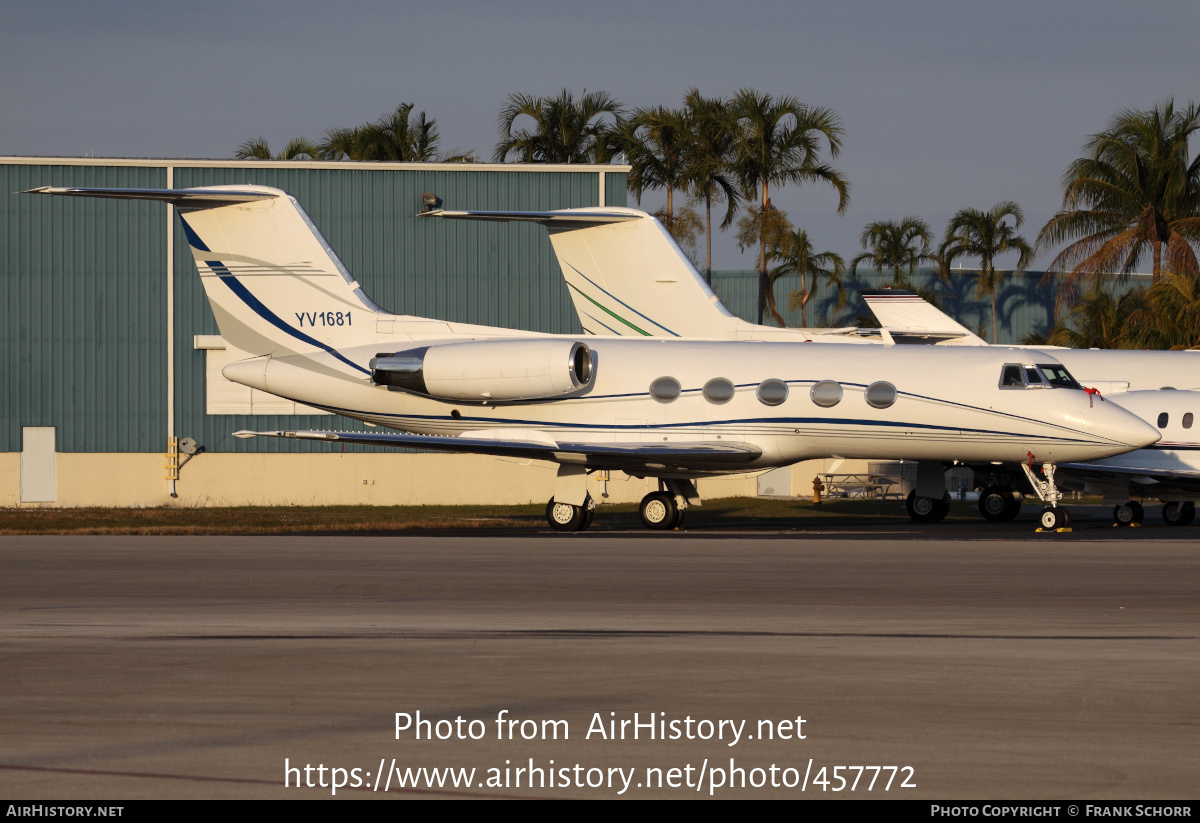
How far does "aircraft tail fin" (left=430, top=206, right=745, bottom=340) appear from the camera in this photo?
94.6 feet

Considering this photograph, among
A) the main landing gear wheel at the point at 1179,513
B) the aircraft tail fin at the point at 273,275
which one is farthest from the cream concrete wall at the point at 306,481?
the main landing gear wheel at the point at 1179,513

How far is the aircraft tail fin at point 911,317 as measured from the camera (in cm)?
3141

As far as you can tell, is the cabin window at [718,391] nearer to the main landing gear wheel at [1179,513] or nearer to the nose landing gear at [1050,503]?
the nose landing gear at [1050,503]

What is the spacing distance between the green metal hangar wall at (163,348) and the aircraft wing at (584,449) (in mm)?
14771

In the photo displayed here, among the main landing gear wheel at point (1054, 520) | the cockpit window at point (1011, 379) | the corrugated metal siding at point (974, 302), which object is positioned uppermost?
the corrugated metal siding at point (974, 302)

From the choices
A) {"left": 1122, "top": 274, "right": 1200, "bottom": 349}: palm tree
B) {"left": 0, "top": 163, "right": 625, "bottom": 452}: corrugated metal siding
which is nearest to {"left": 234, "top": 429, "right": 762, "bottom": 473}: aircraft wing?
{"left": 0, "top": 163, "right": 625, "bottom": 452}: corrugated metal siding

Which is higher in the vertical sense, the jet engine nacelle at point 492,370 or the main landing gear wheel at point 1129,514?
the jet engine nacelle at point 492,370

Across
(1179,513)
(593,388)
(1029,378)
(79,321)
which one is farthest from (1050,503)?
(79,321)

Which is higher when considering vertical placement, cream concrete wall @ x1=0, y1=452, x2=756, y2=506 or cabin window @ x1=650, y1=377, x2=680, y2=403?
cabin window @ x1=650, y1=377, x2=680, y2=403

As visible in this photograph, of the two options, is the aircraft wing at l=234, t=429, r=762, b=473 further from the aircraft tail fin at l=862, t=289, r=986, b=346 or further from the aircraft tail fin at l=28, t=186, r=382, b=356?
the aircraft tail fin at l=862, t=289, r=986, b=346

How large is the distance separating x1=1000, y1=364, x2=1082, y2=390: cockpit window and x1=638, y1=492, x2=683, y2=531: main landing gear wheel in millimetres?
6347
